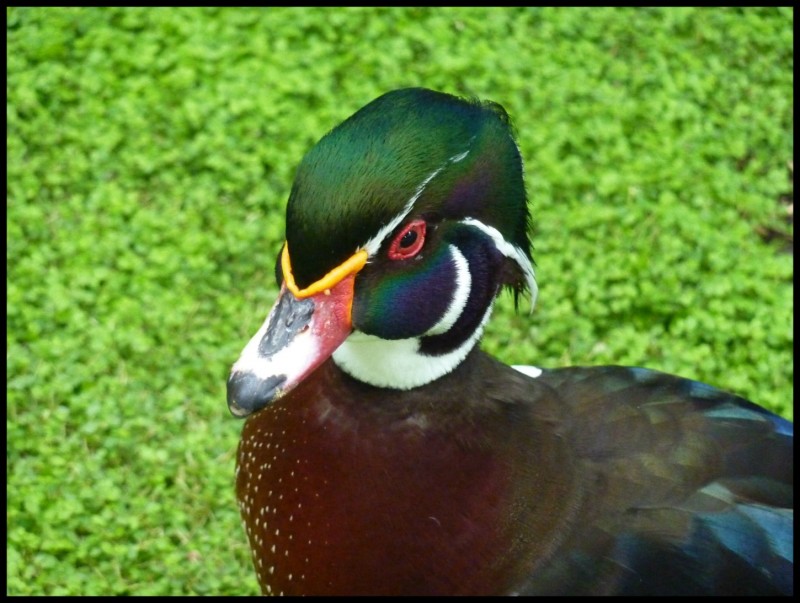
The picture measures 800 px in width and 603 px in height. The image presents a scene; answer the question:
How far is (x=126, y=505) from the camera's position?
9.37 feet

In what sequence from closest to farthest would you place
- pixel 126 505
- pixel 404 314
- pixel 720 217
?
pixel 404 314 → pixel 126 505 → pixel 720 217

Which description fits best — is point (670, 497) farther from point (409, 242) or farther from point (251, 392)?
point (251, 392)

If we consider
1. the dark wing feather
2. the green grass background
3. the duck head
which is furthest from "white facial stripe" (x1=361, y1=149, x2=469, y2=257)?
the green grass background

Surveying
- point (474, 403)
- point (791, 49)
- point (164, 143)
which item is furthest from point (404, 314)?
point (791, 49)

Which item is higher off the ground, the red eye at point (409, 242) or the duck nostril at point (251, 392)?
the red eye at point (409, 242)

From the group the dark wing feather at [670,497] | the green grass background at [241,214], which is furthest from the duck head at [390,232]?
the green grass background at [241,214]

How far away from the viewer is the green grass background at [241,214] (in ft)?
9.46

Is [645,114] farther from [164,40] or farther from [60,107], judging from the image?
[60,107]

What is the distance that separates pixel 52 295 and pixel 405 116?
1870mm

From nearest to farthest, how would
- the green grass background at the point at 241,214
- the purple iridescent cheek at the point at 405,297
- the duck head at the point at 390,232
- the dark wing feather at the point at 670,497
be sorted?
the duck head at the point at 390,232
the purple iridescent cheek at the point at 405,297
the dark wing feather at the point at 670,497
the green grass background at the point at 241,214

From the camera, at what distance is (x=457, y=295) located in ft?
6.10

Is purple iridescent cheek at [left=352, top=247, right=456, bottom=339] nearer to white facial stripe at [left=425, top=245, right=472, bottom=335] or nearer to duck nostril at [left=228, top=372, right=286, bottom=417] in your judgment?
white facial stripe at [left=425, top=245, right=472, bottom=335]

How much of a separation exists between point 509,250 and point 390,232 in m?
0.27

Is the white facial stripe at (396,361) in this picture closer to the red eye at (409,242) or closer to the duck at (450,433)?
the duck at (450,433)
